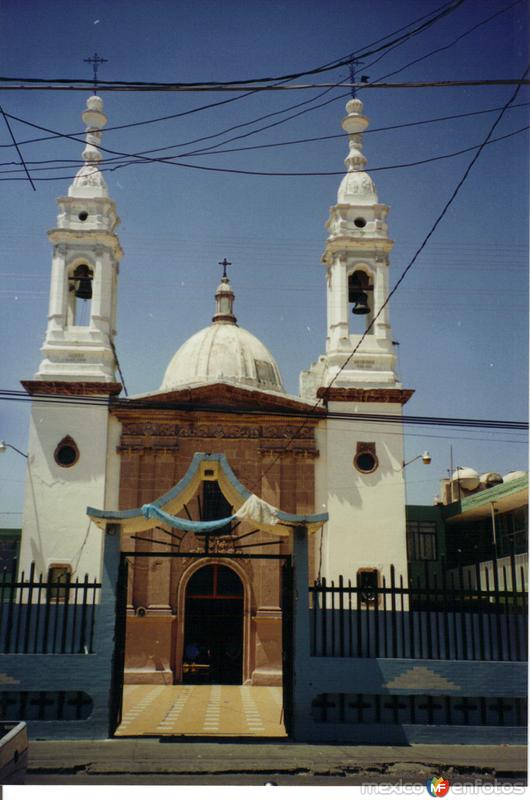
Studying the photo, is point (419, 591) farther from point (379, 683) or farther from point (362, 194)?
point (362, 194)

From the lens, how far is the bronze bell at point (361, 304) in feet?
73.3

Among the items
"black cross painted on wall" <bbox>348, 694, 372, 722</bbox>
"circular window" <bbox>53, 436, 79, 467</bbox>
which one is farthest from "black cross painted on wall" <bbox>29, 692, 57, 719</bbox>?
"circular window" <bbox>53, 436, 79, 467</bbox>

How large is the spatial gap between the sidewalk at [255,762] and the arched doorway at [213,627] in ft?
34.9

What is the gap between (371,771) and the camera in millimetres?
9602

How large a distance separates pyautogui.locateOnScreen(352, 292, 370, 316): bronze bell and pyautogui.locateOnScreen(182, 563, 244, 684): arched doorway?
8046 millimetres

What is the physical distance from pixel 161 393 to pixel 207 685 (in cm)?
812

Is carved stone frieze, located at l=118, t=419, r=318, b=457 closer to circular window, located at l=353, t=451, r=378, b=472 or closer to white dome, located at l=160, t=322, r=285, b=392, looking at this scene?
circular window, located at l=353, t=451, r=378, b=472

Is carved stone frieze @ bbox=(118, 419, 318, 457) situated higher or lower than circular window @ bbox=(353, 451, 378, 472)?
higher

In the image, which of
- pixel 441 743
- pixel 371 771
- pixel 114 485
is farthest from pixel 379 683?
pixel 114 485

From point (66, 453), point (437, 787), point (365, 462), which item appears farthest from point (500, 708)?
point (66, 453)

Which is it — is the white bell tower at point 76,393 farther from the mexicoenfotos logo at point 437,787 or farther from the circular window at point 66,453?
the mexicoenfotos logo at point 437,787

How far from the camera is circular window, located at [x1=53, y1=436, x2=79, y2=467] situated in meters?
21.9

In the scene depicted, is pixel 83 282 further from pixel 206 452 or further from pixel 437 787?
pixel 437 787

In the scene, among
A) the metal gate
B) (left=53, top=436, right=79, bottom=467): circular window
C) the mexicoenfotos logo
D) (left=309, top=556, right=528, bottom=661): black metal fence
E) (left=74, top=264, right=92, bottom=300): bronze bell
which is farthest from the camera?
(left=74, top=264, right=92, bottom=300): bronze bell
